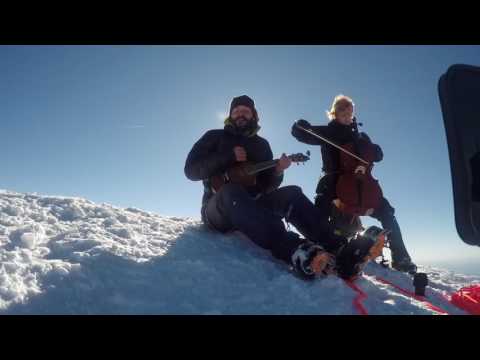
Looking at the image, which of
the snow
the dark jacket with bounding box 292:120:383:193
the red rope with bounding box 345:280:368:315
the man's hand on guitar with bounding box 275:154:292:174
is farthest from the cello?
the red rope with bounding box 345:280:368:315

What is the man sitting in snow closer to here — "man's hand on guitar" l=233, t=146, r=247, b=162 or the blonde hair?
"man's hand on guitar" l=233, t=146, r=247, b=162

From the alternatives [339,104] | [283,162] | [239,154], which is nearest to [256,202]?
[239,154]

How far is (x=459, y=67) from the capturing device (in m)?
1.42

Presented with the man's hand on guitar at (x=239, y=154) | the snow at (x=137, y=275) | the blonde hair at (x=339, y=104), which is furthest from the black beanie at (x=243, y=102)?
the snow at (x=137, y=275)

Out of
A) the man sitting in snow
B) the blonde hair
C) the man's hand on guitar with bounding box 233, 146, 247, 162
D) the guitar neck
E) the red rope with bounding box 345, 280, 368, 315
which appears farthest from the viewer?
the blonde hair

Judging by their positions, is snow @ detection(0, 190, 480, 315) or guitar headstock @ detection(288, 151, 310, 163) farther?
guitar headstock @ detection(288, 151, 310, 163)

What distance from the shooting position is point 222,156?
14.4 ft

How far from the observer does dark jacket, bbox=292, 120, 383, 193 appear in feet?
17.1

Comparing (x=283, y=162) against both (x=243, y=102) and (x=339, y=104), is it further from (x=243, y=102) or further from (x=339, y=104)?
(x=339, y=104)

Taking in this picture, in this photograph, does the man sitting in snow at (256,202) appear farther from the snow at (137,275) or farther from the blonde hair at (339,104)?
the blonde hair at (339,104)

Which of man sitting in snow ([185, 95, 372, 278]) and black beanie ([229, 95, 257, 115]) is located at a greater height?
black beanie ([229, 95, 257, 115])

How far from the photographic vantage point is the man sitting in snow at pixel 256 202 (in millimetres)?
3471
